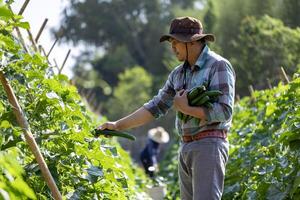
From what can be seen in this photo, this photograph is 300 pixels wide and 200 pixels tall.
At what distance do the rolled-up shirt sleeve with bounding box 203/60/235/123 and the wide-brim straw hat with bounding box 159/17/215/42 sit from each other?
0.65 ft

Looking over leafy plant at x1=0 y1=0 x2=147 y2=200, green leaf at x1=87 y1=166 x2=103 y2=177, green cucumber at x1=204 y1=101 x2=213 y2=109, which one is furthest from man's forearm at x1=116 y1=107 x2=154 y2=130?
green cucumber at x1=204 y1=101 x2=213 y2=109

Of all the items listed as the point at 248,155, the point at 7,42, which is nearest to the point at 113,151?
the point at 248,155

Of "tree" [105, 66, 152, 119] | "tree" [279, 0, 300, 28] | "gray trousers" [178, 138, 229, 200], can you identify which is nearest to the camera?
"gray trousers" [178, 138, 229, 200]

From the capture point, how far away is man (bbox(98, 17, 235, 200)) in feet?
13.7

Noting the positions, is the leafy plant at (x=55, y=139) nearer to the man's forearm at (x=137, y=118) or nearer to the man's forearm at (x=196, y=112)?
the man's forearm at (x=137, y=118)

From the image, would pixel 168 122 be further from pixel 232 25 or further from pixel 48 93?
pixel 48 93

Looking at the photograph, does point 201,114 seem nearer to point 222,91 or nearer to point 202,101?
point 202,101

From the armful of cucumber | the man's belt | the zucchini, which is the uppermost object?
the zucchini

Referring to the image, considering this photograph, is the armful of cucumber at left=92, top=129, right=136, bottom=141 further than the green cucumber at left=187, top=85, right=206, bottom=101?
Yes

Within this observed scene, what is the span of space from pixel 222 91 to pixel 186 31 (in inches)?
16.4

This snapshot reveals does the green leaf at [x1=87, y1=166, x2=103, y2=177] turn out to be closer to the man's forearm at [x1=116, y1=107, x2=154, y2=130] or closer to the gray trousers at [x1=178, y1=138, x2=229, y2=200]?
the man's forearm at [x1=116, y1=107, x2=154, y2=130]

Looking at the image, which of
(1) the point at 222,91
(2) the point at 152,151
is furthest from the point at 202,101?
(2) the point at 152,151

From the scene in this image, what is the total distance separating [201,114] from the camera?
13.5 ft

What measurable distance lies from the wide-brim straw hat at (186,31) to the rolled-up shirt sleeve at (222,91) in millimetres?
198
